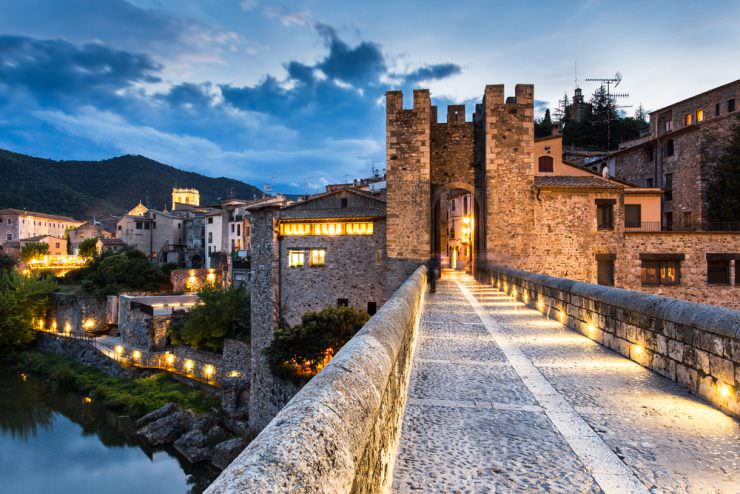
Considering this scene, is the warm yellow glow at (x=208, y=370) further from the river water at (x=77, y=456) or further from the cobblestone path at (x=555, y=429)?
the cobblestone path at (x=555, y=429)

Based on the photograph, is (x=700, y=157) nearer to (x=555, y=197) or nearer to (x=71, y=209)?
(x=555, y=197)

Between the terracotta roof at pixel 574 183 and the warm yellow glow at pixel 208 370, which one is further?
the warm yellow glow at pixel 208 370

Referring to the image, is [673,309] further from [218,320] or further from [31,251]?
[31,251]

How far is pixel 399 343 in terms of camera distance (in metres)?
4.20

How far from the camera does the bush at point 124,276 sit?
144 ft

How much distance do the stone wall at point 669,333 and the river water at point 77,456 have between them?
18.9 metres

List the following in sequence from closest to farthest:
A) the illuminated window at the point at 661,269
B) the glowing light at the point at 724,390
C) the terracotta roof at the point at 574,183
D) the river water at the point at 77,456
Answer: the glowing light at the point at 724,390, the terracotta roof at the point at 574,183, the river water at the point at 77,456, the illuminated window at the point at 661,269

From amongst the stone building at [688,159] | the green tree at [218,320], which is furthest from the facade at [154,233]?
the stone building at [688,159]

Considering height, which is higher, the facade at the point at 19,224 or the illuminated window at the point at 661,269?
the facade at the point at 19,224

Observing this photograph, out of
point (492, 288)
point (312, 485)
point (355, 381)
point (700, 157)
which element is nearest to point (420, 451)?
point (355, 381)

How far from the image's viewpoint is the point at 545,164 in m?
24.3

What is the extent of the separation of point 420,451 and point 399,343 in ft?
3.13

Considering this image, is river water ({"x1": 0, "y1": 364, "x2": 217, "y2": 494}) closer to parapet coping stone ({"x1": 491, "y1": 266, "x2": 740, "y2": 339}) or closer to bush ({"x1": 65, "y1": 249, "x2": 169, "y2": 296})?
bush ({"x1": 65, "y1": 249, "x2": 169, "y2": 296})

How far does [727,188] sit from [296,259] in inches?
948
